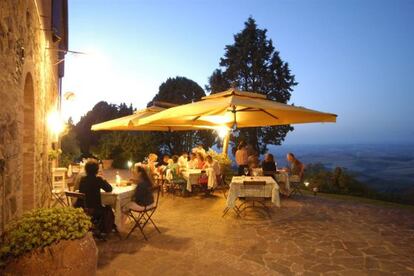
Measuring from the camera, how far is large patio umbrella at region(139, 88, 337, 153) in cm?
649

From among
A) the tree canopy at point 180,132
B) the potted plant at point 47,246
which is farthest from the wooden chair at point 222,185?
the tree canopy at point 180,132

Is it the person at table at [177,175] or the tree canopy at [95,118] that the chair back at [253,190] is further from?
the tree canopy at [95,118]

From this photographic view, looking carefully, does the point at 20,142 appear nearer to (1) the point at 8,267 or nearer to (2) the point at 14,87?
(2) the point at 14,87

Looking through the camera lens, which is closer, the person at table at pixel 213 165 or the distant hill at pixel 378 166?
the person at table at pixel 213 165

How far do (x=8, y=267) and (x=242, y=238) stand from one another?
12.7 feet

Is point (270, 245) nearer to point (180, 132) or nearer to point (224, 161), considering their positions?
point (224, 161)

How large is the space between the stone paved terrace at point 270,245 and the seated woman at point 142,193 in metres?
0.55

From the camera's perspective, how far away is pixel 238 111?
315 inches

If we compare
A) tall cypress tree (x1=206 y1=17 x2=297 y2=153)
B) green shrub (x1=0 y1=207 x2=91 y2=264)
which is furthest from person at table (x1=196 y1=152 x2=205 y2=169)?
tall cypress tree (x1=206 y1=17 x2=297 y2=153)

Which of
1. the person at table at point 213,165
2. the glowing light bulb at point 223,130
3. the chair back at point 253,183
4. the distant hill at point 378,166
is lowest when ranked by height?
the distant hill at point 378,166

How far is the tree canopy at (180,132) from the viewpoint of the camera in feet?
68.7

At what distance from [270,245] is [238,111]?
342 centimetres

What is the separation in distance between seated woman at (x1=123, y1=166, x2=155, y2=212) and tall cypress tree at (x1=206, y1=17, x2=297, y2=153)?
43.6 ft

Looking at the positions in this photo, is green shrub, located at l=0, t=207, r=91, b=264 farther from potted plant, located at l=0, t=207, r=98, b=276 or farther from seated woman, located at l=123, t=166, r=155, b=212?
seated woman, located at l=123, t=166, r=155, b=212
